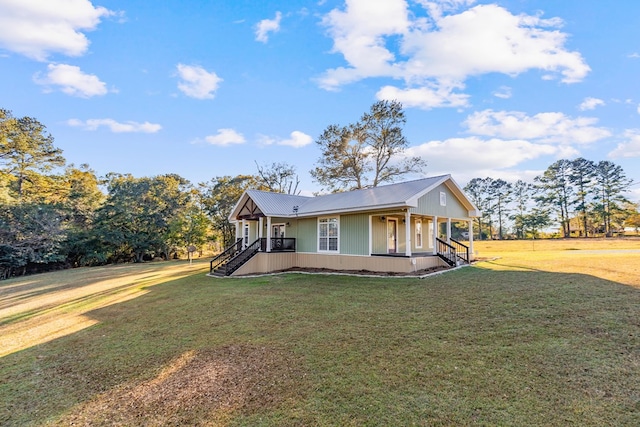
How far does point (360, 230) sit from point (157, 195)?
2548cm

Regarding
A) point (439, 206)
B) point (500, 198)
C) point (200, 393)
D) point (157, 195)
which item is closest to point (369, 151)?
point (439, 206)

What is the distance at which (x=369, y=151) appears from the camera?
30.3 meters

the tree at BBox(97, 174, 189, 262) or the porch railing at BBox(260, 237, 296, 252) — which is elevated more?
the tree at BBox(97, 174, 189, 262)

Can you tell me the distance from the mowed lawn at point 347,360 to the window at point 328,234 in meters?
6.58

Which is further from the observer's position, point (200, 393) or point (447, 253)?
point (447, 253)

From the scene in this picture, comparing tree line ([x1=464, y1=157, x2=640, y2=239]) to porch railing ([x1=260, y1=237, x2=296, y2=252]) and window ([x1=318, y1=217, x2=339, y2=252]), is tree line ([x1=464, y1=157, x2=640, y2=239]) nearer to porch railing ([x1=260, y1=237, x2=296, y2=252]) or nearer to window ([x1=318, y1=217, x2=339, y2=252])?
window ([x1=318, y1=217, x2=339, y2=252])

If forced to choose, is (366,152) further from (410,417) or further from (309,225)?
(410,417)

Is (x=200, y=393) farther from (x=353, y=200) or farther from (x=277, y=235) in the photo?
(x=277, y=235)

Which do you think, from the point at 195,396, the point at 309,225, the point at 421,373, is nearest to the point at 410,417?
the point at 421,373

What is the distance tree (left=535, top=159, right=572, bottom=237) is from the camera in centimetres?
3959

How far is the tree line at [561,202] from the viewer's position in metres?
36.5

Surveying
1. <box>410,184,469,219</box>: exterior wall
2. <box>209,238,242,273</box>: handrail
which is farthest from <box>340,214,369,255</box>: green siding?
<box>209,238,242,273</box>: handrail

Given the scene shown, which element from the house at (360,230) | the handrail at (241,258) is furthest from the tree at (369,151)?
the handrail at (241,258)

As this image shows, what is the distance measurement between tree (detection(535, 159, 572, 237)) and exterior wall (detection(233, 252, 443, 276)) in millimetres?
37435
